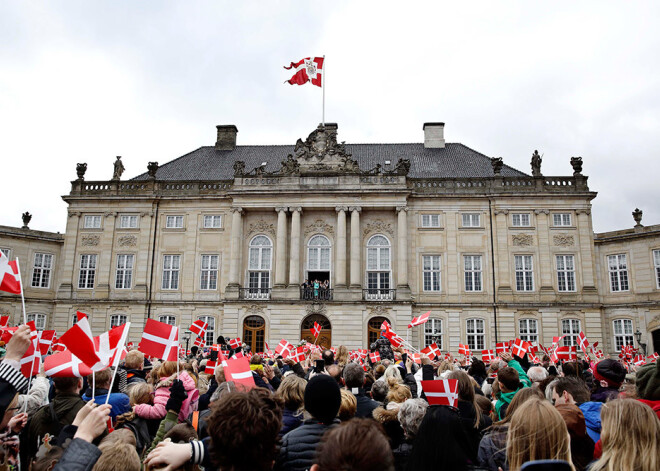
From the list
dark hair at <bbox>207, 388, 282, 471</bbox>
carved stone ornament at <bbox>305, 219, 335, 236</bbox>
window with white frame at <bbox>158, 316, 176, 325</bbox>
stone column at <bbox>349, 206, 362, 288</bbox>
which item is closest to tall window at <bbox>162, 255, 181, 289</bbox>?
window with white frame at <bbox>158, 316, 176, 325</bbox>

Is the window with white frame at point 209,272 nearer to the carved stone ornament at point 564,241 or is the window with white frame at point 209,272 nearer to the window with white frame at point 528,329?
the window with white frame at point 528,329

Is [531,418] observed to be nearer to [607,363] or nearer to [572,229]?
[607,363]

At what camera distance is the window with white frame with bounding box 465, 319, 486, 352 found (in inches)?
1437

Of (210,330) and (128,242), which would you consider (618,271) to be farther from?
(128,242)

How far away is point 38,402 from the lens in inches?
259

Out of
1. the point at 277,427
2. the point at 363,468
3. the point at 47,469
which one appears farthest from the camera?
the point at 47,469

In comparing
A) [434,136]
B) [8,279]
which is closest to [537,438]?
[8,279]

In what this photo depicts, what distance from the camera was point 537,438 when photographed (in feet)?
11.6

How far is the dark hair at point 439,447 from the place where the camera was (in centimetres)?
400

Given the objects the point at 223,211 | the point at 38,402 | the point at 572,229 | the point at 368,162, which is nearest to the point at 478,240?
the point at 572,229

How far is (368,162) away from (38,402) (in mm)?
39751

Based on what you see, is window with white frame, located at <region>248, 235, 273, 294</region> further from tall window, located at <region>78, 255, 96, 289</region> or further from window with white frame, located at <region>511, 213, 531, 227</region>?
window with white frame, located at <region>511, 213, 531, 227</region>

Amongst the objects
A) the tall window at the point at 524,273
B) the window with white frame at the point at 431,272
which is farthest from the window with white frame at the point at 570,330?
the window with white frame at the point at 431,272

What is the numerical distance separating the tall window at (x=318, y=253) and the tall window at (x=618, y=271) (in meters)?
20.6
